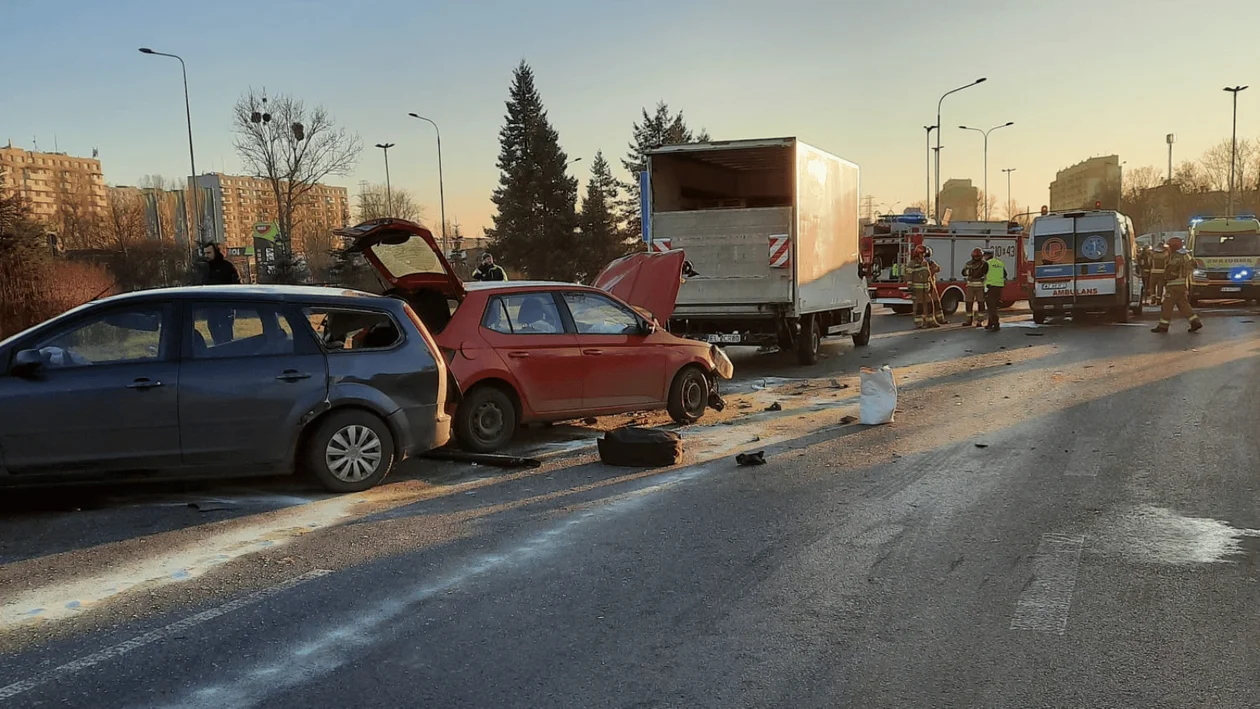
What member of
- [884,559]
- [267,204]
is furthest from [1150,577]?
[267,204]

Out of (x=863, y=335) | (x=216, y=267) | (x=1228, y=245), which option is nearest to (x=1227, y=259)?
(x=1228, y=245)

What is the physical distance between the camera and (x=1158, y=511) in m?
5.70

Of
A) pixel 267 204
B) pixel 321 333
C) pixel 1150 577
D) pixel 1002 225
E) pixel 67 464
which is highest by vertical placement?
pixel 267 204

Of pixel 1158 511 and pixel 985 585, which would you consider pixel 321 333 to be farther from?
pixel 1158 511

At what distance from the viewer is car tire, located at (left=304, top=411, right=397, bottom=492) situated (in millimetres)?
6363

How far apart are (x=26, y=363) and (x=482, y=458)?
3292mm

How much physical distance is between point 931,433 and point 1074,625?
468 cm

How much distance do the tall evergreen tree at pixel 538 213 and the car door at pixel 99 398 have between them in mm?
47916

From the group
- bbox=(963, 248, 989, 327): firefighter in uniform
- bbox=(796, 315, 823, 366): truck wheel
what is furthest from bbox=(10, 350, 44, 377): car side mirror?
bbox=(963, 248, 989, 327): firefighter in uniform

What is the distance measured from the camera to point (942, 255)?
26.2 meters

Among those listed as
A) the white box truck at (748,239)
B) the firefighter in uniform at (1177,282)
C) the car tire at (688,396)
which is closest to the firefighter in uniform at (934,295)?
the firefighter in uniform at (1177,282)

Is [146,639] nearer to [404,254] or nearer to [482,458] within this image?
[482,458]

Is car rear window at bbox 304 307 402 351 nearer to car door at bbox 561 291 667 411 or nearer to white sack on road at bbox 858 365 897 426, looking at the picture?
car door at bbox 561 291 667 411

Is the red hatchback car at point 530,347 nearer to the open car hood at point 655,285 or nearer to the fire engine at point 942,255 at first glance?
the open car hood at point 655,285
